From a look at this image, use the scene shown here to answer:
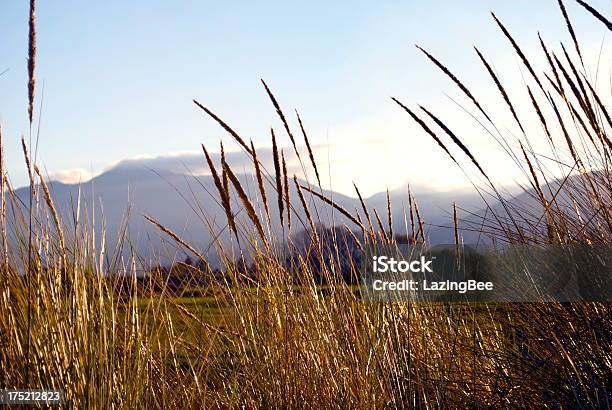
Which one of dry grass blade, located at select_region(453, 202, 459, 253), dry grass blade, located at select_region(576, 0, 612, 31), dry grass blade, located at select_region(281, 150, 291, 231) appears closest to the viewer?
dry grass blade, located at select_region(576, 0, 612, 31)

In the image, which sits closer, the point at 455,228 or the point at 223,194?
the point at 223,194

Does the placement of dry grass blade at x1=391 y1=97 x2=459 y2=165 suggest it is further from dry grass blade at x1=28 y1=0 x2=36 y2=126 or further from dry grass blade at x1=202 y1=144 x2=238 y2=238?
dry grass blade at x1=28 y1=0 x2=36 y2=126

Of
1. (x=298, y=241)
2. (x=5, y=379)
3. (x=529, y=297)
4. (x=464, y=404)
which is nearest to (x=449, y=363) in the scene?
(x=464, y=404)

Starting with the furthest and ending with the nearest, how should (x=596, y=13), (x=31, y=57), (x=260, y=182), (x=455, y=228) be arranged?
(x=455, y=228)
(x=260, y=182)
(x=596, y=13)
(x=31, y=57)

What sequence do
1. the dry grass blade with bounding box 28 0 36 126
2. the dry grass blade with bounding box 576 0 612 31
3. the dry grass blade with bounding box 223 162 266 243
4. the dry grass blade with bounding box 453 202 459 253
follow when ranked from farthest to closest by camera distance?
the dry grass blade with bounding box 453 202 459 253, the dry grass blade with bounding box 223 162 266 243, the dry grass blade with bounding box 576 0 612 31, the dry grass blade with bounding box 28 0 36 126

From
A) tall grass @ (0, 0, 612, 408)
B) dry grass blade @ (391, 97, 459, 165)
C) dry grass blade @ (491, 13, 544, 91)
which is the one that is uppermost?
dry grass blade @ (491, 13, 544, 91)

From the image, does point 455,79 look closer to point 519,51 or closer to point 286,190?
point 519,51

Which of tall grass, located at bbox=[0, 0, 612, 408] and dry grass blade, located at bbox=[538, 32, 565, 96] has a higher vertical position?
dry grass blade, located at bbox=[538, 32, 565, 96]

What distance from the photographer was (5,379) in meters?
1.88

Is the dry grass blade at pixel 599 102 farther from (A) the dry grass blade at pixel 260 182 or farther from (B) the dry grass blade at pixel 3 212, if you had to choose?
(B) the dry grass blade at pixel 3 212

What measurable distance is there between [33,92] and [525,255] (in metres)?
1.55

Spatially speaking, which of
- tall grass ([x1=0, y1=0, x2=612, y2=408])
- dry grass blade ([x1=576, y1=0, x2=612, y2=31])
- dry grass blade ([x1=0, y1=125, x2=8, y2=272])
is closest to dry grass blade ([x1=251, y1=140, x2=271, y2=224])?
tall grass ([x1=0, y1=0, x2=612, y2=408])

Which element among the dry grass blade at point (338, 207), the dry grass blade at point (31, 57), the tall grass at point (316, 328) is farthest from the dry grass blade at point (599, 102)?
the dry grass blade at point (31, 57)

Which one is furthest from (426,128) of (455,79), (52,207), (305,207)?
(52,207)
